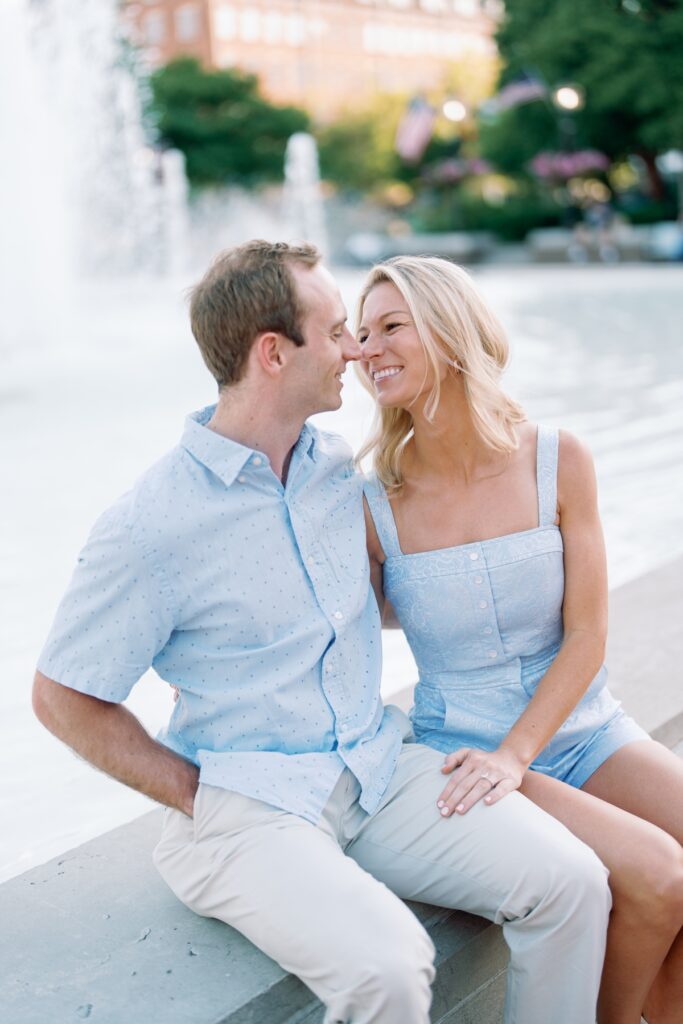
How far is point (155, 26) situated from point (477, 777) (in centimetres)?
8837

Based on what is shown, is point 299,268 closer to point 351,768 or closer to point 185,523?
point 185,523

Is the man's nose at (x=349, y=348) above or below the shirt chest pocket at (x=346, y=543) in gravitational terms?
above

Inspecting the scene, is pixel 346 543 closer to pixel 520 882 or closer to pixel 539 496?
pixel 539 496

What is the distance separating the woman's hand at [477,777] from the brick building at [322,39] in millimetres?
71523

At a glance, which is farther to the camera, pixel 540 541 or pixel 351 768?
pixel 540 541

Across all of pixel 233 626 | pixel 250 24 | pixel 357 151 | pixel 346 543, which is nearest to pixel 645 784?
pixel 346 543

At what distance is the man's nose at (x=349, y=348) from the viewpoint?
2.34 meters

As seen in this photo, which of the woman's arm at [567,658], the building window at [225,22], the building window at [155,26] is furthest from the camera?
the building window at [155,26]

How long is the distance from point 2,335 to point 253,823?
13064 mm

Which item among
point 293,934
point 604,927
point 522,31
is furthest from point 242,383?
point 522,31

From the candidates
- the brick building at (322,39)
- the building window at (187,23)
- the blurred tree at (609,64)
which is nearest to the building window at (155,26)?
the brick building at (322,39)

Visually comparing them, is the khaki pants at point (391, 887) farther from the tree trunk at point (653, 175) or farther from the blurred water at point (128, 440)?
the tree trunk at point (653, 175)

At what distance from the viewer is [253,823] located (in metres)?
2.09

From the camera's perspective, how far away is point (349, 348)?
92.6 inches
